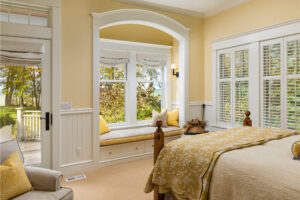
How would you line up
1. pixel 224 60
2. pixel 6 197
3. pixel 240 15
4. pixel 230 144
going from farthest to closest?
pixel 224 60 → pixel 240 15 → pixel 230 144 → pixel 6 197

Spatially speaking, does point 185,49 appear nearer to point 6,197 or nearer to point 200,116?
point 200,116

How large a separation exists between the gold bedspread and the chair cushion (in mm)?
809

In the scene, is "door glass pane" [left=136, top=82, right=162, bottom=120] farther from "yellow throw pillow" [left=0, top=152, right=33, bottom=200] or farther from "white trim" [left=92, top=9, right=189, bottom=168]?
"yellow throw pillow" [left=0, top=152, right=33, bottom=200]

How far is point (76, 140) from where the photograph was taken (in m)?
3.55

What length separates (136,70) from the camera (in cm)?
515

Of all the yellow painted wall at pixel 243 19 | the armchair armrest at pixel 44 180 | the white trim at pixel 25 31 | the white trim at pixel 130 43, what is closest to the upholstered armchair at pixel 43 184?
the armchair armrest at pixel 44 180

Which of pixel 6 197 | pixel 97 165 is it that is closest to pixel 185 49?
pixel 97 165

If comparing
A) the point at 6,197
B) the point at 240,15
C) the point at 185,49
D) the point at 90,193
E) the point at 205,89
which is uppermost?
the point at 240,15

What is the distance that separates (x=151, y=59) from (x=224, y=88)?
1.81 meters

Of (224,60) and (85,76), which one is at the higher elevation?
(224,60)

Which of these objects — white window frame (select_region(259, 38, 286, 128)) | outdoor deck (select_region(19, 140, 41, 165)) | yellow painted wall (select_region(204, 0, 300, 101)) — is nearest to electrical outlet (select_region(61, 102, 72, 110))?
outdoor deck (select_region(19, 140, 41, 165))

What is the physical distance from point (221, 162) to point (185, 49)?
3245 millimetres

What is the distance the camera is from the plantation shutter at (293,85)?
324 centimetres

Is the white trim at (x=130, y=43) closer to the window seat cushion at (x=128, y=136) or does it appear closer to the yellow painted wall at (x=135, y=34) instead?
the yellow painted wall at (x=135, y=34)
